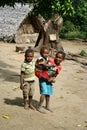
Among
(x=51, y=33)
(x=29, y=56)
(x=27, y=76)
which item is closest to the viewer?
(x=29, y=56)

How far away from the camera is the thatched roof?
880 inches

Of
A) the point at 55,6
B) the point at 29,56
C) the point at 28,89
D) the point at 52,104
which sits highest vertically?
the point at 55,6

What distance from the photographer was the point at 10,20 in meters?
22.8

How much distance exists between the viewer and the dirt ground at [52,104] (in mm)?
6895

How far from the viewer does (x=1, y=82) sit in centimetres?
1024

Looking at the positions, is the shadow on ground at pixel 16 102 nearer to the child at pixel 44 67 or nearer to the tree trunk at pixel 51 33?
the child at pixel 44 67

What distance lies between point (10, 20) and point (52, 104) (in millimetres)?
14995

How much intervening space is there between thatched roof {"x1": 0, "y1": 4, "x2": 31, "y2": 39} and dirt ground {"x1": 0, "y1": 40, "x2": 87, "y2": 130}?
30.4 ft

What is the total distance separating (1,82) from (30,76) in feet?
8.99

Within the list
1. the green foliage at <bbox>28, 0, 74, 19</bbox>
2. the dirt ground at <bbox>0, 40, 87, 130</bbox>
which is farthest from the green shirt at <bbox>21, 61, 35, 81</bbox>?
the green foliage at <bbox>28, 0, 74, 19</bbox>

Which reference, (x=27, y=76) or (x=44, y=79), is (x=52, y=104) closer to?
(x=44, y=79)

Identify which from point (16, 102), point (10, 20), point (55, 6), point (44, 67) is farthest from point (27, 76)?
point (10, 20)

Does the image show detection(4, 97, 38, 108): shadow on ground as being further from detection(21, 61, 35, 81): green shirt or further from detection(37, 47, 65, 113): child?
detection(21, 61, 35, 81): green shirt

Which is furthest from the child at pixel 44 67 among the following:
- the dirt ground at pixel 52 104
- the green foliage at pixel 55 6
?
the green foliage at pixel 55 6
